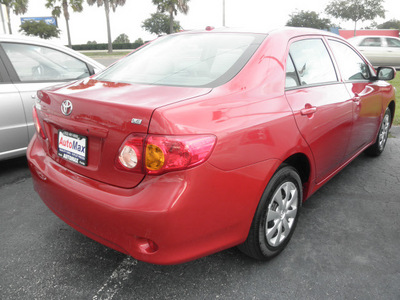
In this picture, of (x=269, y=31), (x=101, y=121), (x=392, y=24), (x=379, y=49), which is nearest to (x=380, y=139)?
(x=269, y=31)

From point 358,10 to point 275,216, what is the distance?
53799 mm

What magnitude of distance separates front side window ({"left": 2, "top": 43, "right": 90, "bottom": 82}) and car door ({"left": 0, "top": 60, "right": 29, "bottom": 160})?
8.1 inches

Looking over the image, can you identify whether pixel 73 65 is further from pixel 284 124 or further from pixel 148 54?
pixel 284 124

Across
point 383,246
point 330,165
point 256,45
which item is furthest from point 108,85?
point 383,246

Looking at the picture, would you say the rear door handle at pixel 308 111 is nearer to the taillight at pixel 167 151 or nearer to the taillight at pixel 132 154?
the taillight at pixel 167 151

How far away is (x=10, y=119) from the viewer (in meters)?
3.66

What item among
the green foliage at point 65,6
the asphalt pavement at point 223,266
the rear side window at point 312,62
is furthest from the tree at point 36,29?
the rear side window at point 312,62

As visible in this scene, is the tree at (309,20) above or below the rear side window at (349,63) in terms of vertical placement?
above

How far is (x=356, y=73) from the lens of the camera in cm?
351

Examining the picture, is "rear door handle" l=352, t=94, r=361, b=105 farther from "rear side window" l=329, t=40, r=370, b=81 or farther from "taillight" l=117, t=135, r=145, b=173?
"taillight" l=117, t=135, r=145, b=173

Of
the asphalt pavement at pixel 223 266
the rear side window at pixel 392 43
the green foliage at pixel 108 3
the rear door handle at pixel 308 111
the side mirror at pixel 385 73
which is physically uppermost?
the green foliage at pixel 108 3

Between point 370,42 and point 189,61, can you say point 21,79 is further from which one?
point 370,42

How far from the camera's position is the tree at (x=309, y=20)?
56.3 meters

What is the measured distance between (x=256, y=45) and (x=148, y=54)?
871mm
